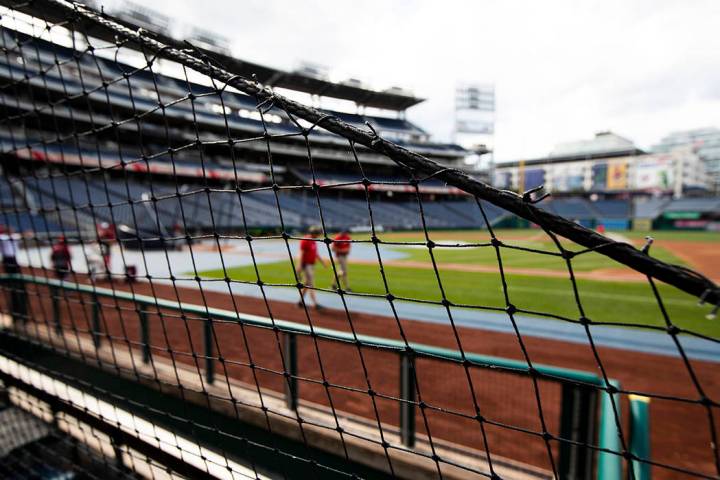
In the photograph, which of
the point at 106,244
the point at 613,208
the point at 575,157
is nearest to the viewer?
the point at 106,244

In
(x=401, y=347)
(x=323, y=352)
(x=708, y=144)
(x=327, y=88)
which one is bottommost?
(x=323, y=352)

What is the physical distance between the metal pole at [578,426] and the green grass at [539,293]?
17.4 ft

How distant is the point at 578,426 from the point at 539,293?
288 inches

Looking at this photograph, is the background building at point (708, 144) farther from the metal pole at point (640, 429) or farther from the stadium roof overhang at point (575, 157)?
the metal pole at point (640, 429)

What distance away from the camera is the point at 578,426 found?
2209 millimetres

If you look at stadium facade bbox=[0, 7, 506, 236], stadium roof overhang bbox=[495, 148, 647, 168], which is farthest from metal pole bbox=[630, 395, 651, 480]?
stadium roof overhang bbox=[495, 148, 647, 168]

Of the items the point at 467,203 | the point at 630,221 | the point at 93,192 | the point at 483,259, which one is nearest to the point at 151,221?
the point at 93,192

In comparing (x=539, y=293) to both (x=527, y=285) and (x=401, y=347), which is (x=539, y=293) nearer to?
(x=527, y=285)

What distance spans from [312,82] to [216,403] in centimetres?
3374

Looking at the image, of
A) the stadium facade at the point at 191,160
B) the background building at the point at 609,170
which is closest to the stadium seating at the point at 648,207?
the background building at the point at 609,170

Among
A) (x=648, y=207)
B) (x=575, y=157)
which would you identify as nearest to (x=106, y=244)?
(x=648, y=207)

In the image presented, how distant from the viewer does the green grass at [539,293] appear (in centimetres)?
698

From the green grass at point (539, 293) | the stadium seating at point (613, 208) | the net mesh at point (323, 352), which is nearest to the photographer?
the net mesh at point (323, 352)

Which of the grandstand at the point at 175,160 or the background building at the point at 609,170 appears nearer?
the grandstand at the point at 175,160
